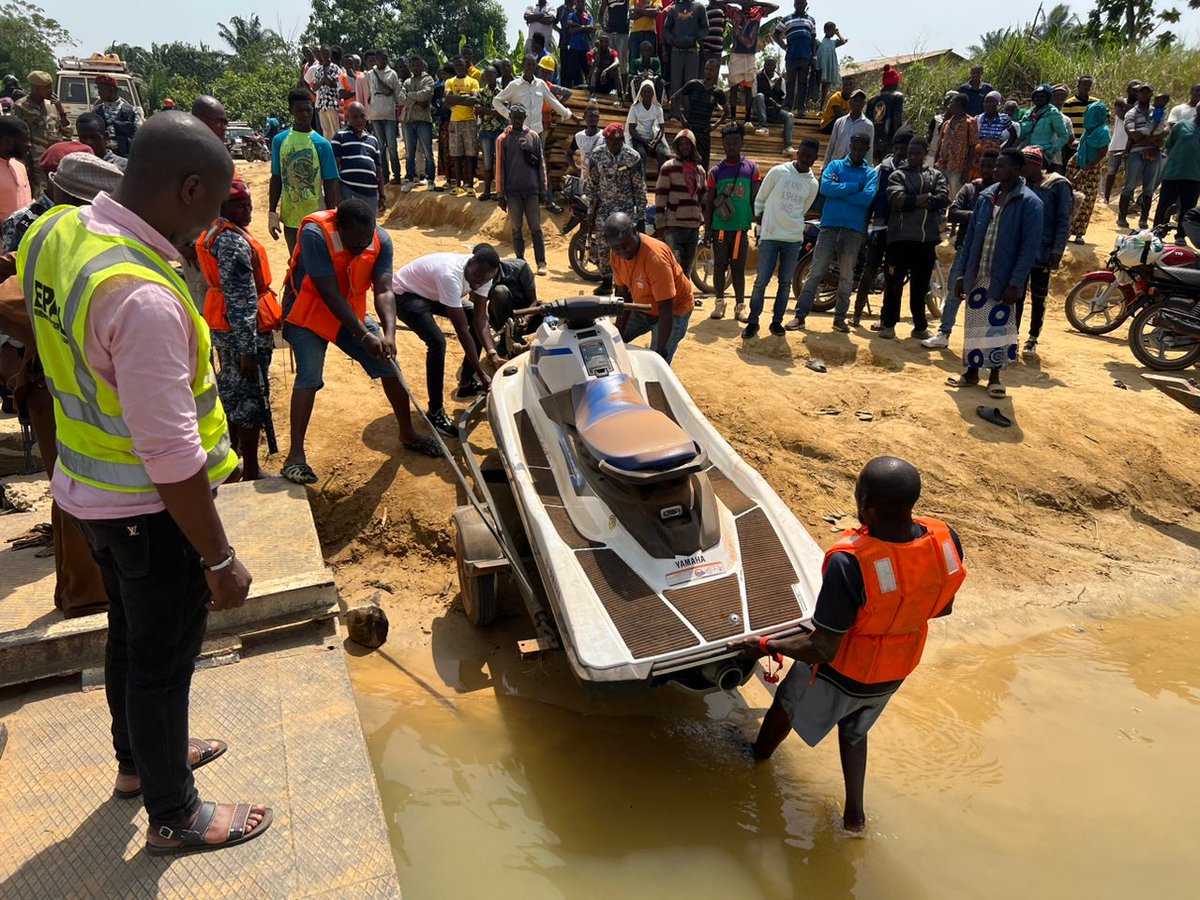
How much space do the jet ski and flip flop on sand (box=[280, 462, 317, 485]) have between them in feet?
3.72

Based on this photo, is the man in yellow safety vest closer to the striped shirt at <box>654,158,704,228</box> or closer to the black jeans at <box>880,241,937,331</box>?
the striped shirt at <box>654,158,704,228</box>

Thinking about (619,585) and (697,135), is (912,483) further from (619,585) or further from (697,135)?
(697,135)

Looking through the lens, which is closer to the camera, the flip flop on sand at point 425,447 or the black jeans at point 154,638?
the black jeans at point 154,638

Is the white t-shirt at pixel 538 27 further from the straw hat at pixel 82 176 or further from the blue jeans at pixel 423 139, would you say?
the straw hat at pixel 82 176

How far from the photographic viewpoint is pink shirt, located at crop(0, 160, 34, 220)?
5.79 meters

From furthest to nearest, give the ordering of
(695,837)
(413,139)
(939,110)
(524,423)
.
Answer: (939,110)
(413,139)
(524,423)
(695,837)

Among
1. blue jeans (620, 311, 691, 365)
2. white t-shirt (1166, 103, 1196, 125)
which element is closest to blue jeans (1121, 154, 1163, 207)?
white t-shirt (1166, 103, 1196, 125)

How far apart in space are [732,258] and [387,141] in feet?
25.1

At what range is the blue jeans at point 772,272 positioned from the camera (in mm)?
8016

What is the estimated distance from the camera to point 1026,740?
3.97 m

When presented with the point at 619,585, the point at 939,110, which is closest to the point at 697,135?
the point at 939,110

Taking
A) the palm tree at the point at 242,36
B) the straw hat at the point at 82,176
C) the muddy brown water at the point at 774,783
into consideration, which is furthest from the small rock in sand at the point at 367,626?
the palm tree at the point at 242,36

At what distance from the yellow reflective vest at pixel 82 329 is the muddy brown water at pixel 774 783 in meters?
2.01

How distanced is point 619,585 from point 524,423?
147 cm
